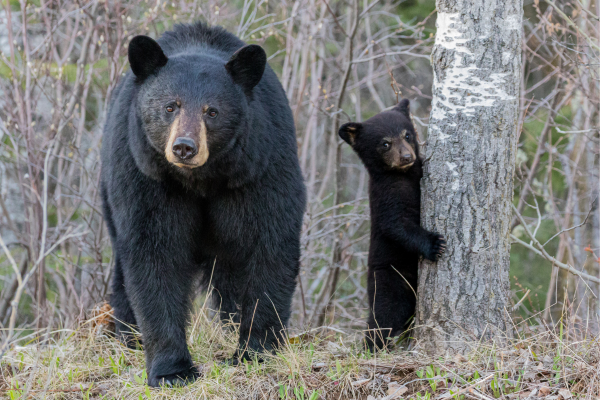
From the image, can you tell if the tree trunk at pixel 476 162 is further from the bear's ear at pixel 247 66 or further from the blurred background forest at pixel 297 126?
the bear's ear at pixel 247 66

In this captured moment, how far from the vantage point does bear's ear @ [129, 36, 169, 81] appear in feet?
10.7

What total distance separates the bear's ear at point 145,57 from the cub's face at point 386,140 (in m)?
1.57

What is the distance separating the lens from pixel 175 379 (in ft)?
11.3

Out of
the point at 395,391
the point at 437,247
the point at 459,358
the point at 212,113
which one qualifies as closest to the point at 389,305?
the point at 437,247

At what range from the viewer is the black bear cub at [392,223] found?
401cm

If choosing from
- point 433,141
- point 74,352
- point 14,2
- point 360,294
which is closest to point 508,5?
point 433,141

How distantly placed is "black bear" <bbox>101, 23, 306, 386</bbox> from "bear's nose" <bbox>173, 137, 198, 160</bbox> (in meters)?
0.02

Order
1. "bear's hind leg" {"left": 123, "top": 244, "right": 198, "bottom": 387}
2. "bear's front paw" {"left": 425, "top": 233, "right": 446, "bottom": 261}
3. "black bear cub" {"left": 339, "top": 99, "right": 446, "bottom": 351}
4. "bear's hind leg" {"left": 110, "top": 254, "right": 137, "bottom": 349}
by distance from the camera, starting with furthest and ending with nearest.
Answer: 1. "bear's hind leg" {"left": 110, "top": 254, "right": 137, "bottom": 349}
2. "black bear cub" {"left": 339, "top": 99, "right": 446, "bottom": 351}
3. "bear's front paw" {"left": 425, "top": 233, "right": 446, "bottom": 261}
4. "bear's hind leg" {"left": 123, "top": 244, "right": 198, "bottom": 387}

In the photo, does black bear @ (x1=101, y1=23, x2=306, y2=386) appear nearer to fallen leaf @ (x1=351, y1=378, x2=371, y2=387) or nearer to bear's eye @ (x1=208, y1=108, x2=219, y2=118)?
bear's eye @ (x1=208, y1=108, x2=219, y2=118)

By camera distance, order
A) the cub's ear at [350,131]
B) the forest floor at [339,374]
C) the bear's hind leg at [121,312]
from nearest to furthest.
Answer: the forest floor at [339,374] < the bear's hind leg at [121,312] < the cub's ear at [350,131]

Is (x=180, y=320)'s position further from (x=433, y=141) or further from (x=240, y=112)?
(x=433, y=141)

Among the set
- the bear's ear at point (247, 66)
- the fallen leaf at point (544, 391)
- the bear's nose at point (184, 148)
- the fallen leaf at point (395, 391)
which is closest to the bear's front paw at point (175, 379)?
the fallen leaf at point (395, 391)

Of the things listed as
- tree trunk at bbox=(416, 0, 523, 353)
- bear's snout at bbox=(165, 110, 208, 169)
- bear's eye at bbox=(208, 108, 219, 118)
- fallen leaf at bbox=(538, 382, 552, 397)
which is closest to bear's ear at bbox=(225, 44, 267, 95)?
bear's eye at bbox=(208, 108, 219, 118)

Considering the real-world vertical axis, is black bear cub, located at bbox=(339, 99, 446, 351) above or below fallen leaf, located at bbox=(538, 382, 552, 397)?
above
